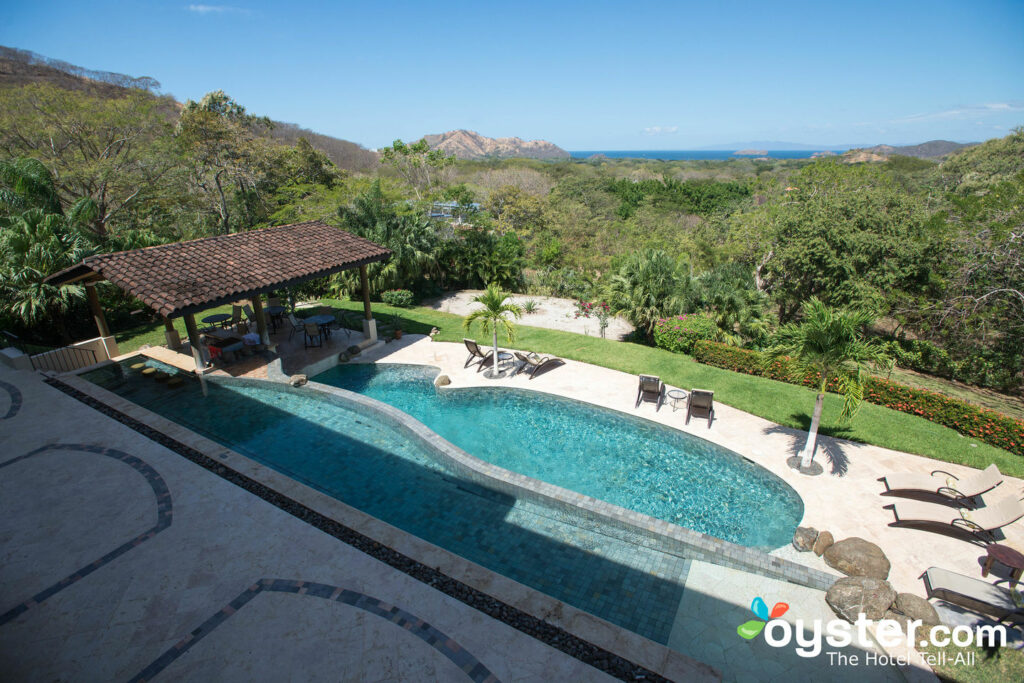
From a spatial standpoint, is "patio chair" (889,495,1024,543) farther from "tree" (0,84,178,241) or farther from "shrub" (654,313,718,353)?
"tree" (0,84,178,241)

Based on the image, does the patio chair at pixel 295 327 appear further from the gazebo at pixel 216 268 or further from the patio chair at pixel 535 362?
the patio chair at pixel 535 362

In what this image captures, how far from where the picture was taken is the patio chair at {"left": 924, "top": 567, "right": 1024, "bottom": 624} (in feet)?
18.6

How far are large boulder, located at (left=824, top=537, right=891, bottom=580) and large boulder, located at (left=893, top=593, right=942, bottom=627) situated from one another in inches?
17.6

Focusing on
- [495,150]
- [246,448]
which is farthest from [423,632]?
[495,150]

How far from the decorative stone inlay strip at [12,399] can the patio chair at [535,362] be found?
11.9 m

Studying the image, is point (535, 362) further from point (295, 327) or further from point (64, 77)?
point (64, 77)

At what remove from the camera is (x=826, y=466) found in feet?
29.8

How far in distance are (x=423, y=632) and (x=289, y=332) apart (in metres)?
13.4

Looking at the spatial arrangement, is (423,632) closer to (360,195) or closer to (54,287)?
(54,287)

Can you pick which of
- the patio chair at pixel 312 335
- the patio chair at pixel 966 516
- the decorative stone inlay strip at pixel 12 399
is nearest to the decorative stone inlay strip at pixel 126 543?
the decorative stone inlay strip at pixel 12 399

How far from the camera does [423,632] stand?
527 cm

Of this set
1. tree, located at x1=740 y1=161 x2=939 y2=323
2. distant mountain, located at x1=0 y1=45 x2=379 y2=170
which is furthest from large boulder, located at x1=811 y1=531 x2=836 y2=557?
distant mountain, located at x1=0 y1=45 x2=379 y2=170

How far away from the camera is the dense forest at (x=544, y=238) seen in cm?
1448

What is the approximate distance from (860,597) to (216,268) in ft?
48.1
